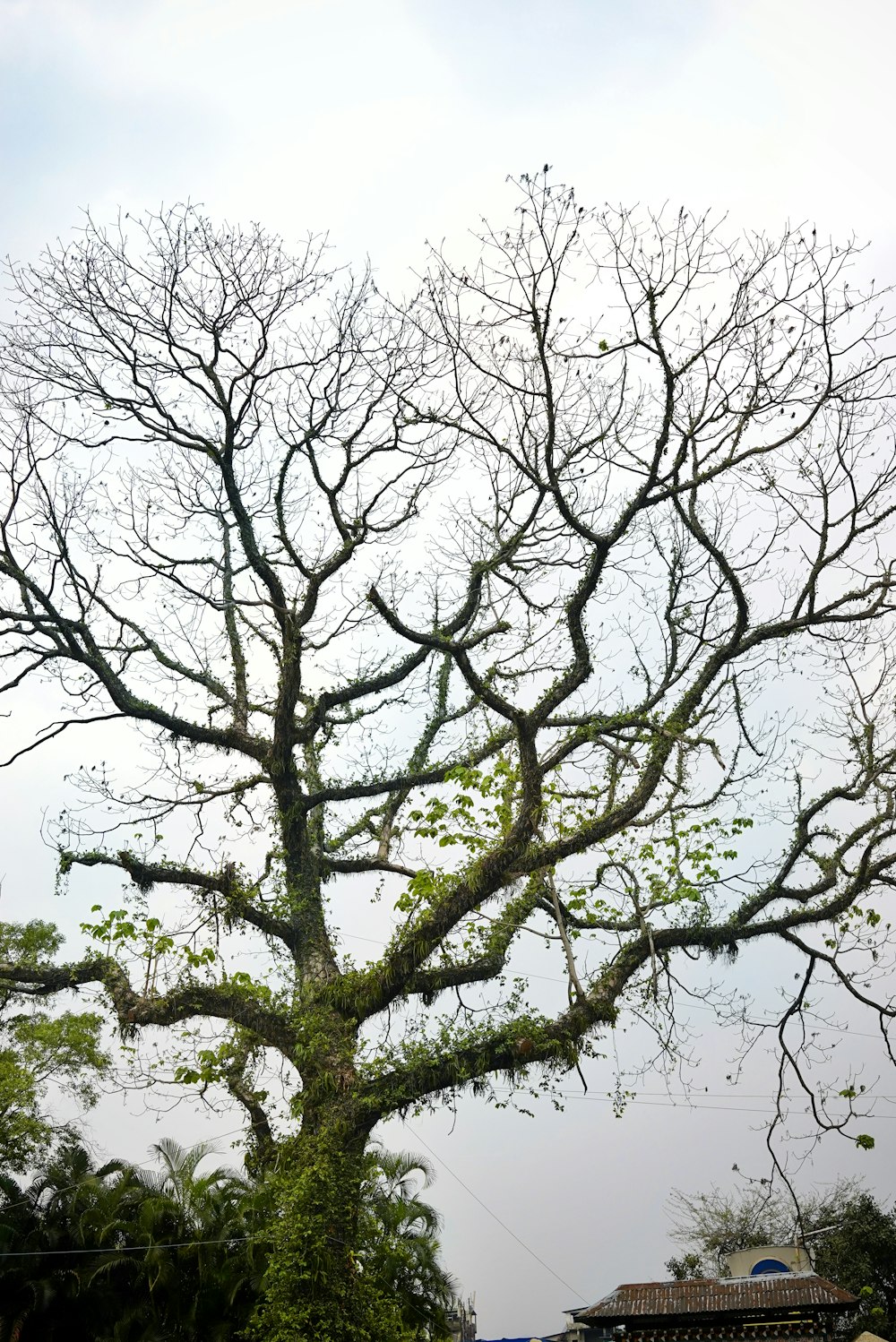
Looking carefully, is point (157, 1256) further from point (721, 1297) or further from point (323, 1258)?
point (721, 1297)

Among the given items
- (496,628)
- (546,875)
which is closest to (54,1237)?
(546,875)

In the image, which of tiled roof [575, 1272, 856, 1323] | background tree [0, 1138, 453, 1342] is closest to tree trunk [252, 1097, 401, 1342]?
background tree [0, 1138, 453, 1342]

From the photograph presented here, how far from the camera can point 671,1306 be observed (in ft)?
53.4

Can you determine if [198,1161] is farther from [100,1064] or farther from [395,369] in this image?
[395,369]

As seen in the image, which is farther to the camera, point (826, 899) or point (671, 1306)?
point (671, 1306)

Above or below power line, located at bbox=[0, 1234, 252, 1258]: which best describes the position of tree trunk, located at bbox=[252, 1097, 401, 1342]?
below

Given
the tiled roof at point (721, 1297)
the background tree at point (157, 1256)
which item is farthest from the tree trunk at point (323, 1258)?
the tiled roof at point (721, 1297)

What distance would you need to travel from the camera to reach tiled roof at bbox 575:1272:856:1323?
51.5 ft

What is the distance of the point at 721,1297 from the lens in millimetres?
16172

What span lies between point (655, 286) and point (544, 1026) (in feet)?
21.5

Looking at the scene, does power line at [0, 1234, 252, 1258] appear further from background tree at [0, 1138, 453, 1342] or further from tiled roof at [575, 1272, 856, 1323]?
tiled roof at [575, 1272, 856, 1323]

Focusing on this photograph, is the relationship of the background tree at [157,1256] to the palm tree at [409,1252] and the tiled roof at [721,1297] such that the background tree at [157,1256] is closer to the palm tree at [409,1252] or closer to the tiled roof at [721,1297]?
the palm tree at [409,1252]

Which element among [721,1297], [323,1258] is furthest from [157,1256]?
[721,1297]

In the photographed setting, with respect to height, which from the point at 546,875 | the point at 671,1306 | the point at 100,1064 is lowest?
the point at 671,1306
